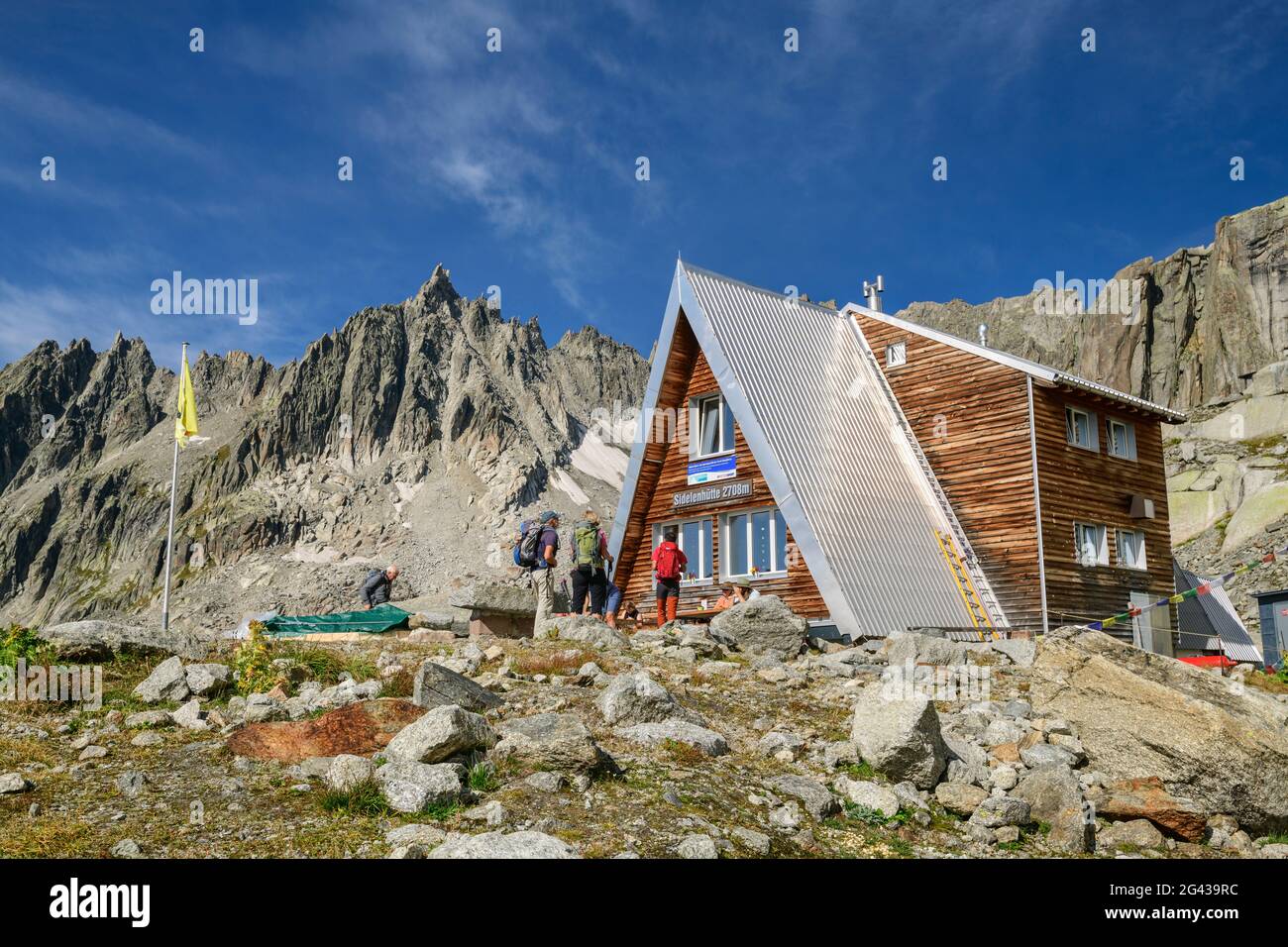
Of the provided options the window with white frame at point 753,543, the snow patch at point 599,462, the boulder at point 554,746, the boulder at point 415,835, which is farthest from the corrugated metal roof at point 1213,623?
the snow patch at point 599,462

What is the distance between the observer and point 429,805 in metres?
6.68

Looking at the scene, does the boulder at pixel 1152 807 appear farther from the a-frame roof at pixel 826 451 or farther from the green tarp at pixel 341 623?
the green tarp at pixel 341 623

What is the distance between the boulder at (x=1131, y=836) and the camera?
25.8 feet

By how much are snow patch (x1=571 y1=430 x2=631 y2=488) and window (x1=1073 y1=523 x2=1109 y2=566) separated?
15399 centimetres

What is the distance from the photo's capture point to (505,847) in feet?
18.5

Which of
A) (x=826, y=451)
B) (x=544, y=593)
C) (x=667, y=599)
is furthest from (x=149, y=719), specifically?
(x=826, y=451)

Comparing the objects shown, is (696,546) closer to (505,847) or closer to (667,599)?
(667,599)

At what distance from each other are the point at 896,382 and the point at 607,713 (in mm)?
20277

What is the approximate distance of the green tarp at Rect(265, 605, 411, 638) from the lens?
66.9 feet

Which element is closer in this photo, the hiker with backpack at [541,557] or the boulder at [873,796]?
the boulder at [873,796]

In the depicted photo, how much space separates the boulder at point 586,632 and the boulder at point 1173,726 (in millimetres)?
6620

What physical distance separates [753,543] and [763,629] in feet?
23.0
